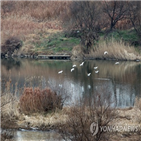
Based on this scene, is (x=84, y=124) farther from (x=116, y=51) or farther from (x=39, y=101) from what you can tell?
(x=116, y=51)

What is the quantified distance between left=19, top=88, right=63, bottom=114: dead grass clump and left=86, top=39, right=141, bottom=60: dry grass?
951 inches

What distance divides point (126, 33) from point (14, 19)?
2344 centimetres

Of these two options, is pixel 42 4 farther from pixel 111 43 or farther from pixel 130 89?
pixel 130 89

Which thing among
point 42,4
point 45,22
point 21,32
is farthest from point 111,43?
point 42,4

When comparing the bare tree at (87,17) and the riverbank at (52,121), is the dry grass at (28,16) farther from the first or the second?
the riverbank at (52,121)

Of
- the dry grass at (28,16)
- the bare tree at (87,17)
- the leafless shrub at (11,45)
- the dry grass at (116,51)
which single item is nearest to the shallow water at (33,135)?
the dry grass at (116,51)

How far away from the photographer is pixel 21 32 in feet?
155

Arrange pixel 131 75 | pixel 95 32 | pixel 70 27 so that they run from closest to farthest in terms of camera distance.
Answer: pixel 131 75
pixel 95 32
pixel 70 27

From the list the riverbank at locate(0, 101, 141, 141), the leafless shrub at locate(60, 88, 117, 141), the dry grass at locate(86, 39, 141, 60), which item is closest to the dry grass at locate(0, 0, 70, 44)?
the dry grass at locate(86, 39, 141, 60)

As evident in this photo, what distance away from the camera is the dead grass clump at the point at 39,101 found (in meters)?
10.6

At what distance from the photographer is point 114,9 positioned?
1628 inches

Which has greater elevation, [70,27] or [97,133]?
[70,27]

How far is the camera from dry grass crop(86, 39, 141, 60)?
3400cm

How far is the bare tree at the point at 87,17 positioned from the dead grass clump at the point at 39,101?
2769 cm
